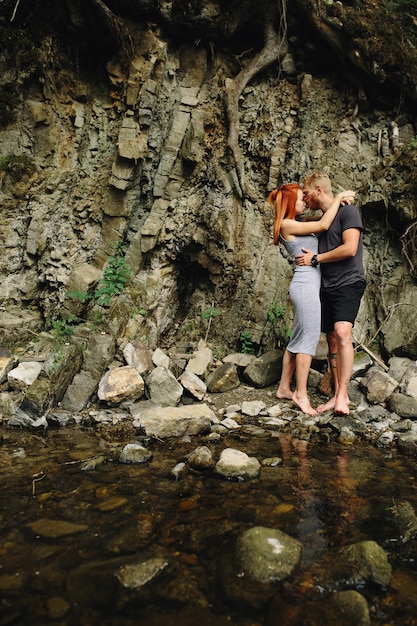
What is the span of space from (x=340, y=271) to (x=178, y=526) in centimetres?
307

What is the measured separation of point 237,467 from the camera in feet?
9.84

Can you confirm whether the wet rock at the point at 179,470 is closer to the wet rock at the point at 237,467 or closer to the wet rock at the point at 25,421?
the wet rock at the point at 237,467

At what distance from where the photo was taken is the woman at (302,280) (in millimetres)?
4367

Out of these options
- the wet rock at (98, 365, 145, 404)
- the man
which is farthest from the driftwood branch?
the wet rock at (98, 365, 145, 404)

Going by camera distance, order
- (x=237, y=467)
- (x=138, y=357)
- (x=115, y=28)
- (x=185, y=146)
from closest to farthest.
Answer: (x=237, y=467), (x=138, y=357), (x=115, y=28), (x=185, y=146)

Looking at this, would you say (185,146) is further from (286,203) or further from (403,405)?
(403,405)

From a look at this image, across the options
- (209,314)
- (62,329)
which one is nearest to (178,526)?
(62,329)

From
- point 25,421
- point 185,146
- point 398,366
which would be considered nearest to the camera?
point 25,421

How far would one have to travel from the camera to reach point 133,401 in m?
4.72

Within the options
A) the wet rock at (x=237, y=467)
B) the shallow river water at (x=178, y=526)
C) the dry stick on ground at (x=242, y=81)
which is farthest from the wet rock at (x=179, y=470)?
the dry stick on ground at (x=242, y=81)

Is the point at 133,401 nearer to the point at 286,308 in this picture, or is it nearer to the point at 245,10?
the point at 286,308

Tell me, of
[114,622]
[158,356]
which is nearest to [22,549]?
[114,622]

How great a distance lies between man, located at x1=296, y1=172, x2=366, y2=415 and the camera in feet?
13.8

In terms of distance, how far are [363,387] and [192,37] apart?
644 centimetres
